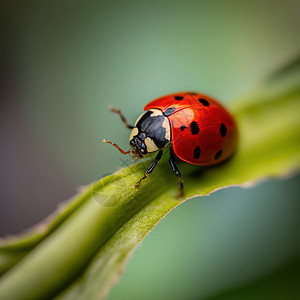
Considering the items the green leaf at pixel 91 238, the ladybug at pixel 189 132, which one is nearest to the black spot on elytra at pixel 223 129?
the ladybug at pixel 189 132

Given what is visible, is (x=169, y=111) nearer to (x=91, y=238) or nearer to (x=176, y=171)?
(x=176, y=171)

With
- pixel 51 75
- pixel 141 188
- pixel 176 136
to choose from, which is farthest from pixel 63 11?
pixel 141 188

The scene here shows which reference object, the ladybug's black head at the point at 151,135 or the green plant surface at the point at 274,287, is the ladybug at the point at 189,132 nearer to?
the ladybug's black head at the point at 151,135

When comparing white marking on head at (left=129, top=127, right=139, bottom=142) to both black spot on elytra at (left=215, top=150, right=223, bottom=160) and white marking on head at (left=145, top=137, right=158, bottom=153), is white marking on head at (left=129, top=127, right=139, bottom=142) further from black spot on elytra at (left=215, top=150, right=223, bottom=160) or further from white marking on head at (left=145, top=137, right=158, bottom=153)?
black spot on elytra at (left=215, top=150, right=223, bottom=160)

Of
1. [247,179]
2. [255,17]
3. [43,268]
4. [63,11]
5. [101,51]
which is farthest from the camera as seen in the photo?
[63,11]

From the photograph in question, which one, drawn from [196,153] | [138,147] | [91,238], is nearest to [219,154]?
[196,153]

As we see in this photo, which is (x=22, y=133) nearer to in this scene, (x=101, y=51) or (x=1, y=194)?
(x=1, y=194)
